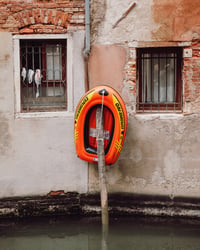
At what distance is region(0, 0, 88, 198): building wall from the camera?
197 inches

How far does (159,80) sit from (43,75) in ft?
5.16

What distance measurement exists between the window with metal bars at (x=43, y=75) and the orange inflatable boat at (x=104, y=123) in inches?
22.7

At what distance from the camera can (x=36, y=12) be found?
4.99 metres

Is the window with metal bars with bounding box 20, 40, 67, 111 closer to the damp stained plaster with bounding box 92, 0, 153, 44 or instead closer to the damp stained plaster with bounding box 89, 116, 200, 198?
the damp stained plaster with bounding box 92, 0, 153, 44

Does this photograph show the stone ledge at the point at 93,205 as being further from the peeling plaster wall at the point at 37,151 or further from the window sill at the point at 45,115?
the window sill at the point at 45,115

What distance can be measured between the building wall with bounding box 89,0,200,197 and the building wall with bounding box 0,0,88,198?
0.24 m

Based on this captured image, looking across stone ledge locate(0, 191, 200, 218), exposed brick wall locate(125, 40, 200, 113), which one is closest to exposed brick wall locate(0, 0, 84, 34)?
exposed brick wall locate(125, 40, 200, 113)

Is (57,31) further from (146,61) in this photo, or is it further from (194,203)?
(194,203)

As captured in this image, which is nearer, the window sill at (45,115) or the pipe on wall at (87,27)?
the pipe on wall at (87,27)

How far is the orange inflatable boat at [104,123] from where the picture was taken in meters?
4.73

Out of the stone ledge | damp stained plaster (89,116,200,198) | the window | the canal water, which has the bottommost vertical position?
the canal water

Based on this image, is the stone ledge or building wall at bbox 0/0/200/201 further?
the stone ledge

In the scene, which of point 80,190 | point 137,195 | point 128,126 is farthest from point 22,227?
point 128,126

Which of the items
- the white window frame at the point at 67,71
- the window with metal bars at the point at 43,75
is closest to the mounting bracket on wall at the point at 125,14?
the white window frame at the point at 67,71
